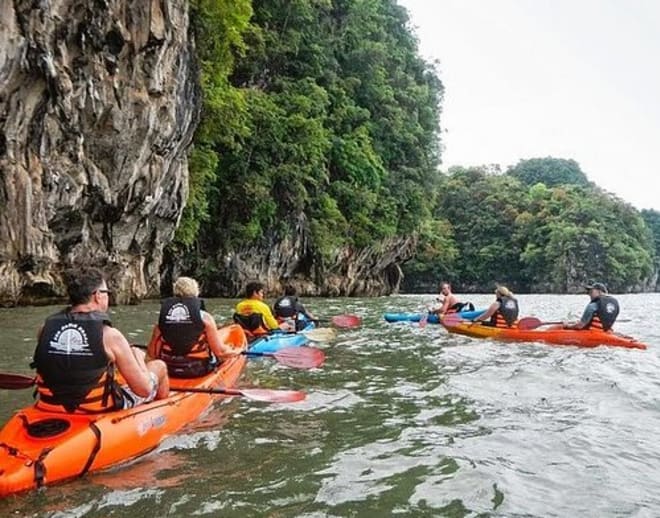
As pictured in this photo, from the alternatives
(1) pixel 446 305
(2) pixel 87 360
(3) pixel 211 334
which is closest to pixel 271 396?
(3) pixel 211 334

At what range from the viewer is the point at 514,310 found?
12688 mm

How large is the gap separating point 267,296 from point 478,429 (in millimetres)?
23436

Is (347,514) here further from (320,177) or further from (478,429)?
(320,177)

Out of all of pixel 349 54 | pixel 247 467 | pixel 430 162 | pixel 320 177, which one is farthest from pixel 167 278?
pixel 247 467

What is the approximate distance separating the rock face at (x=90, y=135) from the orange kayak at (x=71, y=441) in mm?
9320

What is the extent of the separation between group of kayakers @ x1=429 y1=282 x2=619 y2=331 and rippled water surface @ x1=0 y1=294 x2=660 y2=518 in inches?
119

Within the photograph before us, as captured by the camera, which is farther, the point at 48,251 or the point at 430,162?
the point at 430,162

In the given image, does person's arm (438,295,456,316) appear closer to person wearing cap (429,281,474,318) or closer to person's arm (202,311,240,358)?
person wearing cap (429,281,474,318)

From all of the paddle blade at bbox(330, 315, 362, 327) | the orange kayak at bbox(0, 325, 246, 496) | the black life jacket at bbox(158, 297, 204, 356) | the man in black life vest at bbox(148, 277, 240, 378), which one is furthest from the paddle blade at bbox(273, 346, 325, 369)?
the paddle blade at bbox(330, 315, 362, 327)

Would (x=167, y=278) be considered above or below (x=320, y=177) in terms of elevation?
below

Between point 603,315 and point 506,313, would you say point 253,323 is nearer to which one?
point 506,313

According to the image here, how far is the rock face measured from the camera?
1288cm

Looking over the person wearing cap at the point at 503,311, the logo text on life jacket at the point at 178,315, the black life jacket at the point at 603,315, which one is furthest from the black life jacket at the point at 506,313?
the logo text on life jacket at the point at 178,315

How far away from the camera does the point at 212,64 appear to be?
2219 centimetres
